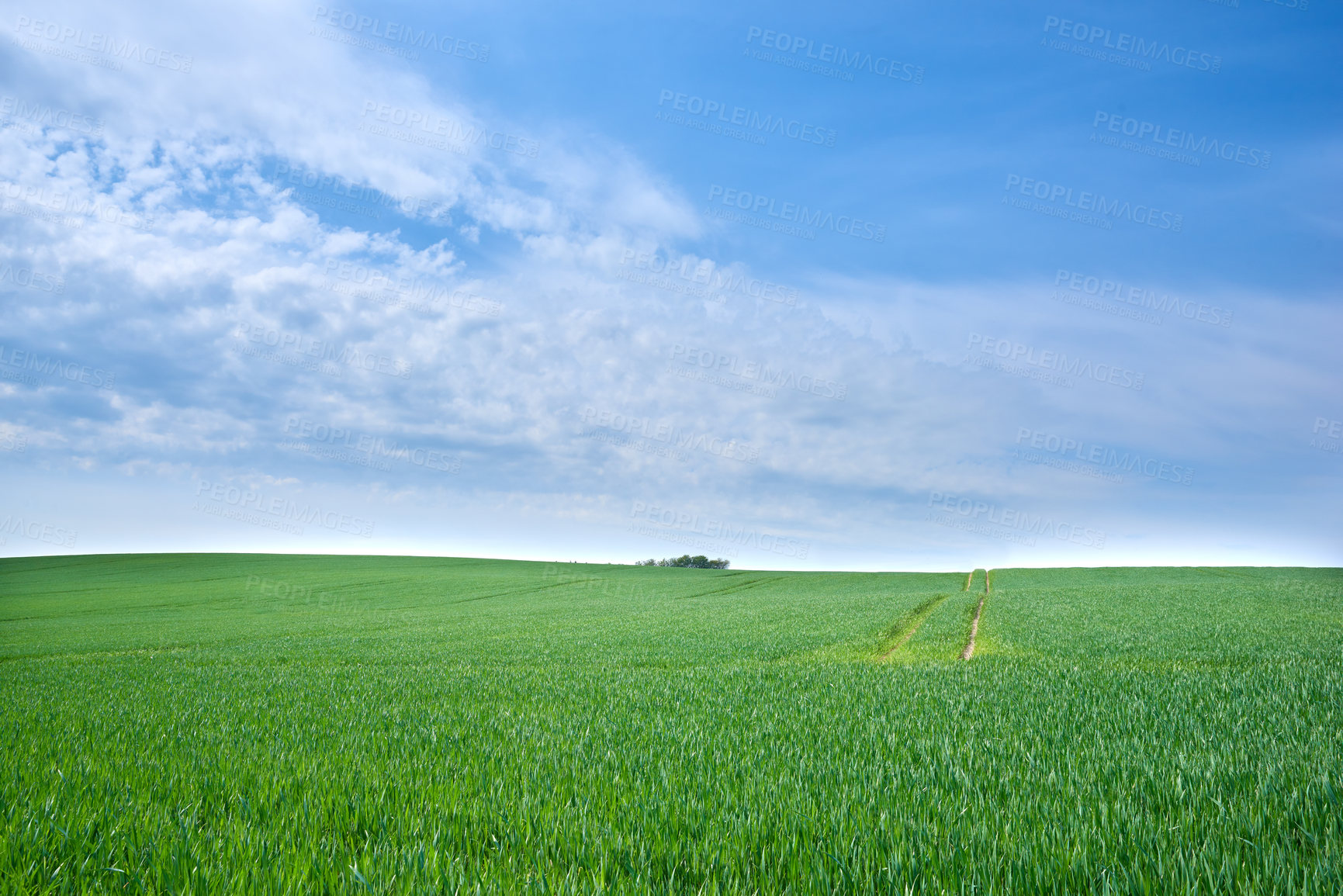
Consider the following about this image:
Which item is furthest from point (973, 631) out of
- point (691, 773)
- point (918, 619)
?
point (691, 773)

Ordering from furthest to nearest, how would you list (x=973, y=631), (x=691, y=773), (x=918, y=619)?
1. (x=918, y=619)
2. (x=973, y=631)
3. (x=691, y=773)

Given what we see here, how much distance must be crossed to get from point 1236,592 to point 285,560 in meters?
101

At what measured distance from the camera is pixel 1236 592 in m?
39.8

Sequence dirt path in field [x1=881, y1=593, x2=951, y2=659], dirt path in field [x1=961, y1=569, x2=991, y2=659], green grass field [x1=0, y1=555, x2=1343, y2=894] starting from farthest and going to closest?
dirt path in field [x1=881, y1=593, x2=951, y2=659], dirt path in field [x1=961, y1=569, x2=991, y2=659], green grass field [x1=0, y1=555, x2=1343, y2=894]

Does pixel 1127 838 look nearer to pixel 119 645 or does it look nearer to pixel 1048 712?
pixel 1048 712

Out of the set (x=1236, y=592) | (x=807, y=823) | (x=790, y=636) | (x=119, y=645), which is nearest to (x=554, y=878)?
(x=807, y=823)

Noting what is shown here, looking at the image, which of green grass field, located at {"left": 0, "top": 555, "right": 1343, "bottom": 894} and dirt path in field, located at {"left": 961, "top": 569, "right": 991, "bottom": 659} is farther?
dirt path in field, located at {"left": 961, "top": 569, "right": 991, "bottom": 659}

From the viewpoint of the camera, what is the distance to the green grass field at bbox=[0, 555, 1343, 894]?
4.00m

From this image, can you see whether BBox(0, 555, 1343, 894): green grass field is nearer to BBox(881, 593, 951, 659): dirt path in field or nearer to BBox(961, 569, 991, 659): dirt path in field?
BBox(961, 569, 991, 659): dirt path in field

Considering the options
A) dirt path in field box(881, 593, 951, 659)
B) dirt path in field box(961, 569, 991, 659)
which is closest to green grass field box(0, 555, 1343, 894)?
dirt path in field box(961, 569, 991, 659)

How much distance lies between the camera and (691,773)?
6164mm

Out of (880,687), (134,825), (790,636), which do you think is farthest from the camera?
(790,636)

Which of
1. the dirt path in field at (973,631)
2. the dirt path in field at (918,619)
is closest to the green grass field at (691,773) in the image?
the dirt path in field at (973,631)

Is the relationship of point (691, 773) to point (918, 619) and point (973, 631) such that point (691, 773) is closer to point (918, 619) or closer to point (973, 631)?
point (973, 631)
